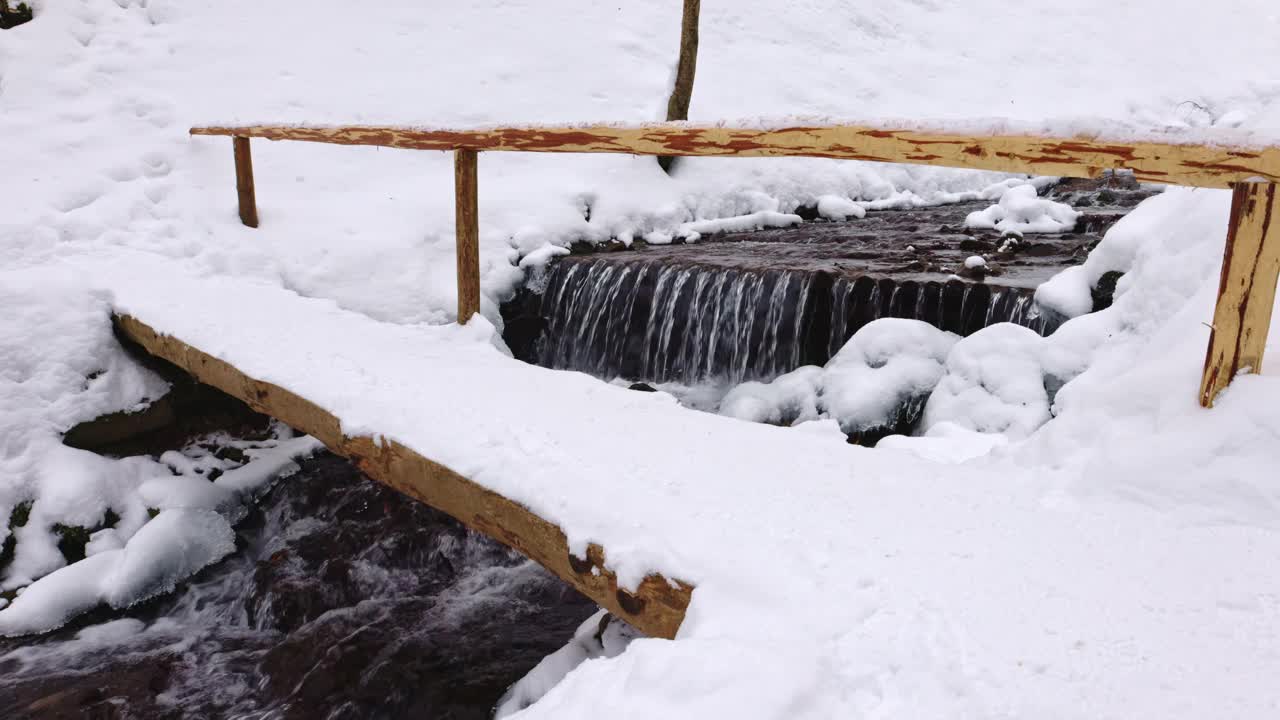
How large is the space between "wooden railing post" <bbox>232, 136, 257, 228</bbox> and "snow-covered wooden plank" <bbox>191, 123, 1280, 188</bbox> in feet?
13.2

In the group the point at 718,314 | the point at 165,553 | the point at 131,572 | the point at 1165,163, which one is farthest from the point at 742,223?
the point at 1165,163

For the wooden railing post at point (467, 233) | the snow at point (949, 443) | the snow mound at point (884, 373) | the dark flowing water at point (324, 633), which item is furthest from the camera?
the snow mound at point (884, 373)

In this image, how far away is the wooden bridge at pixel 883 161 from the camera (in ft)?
8.06

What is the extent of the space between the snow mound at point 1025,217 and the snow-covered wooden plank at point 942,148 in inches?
241

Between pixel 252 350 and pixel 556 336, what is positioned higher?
pixel 252 350

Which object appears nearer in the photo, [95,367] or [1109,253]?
[95,367]

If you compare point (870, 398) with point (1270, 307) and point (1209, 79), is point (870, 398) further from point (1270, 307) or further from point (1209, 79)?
point (1209, 79)

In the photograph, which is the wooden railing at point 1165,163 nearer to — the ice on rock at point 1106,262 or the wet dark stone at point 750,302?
the ice on rock at point 1106,262

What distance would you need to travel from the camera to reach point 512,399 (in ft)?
12.5

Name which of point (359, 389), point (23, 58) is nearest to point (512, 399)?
point (359, 389)

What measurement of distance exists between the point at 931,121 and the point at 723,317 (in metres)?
4.13

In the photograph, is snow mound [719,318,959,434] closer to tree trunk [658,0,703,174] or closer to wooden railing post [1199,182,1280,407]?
wooden railing post [1199,182,1280,407]

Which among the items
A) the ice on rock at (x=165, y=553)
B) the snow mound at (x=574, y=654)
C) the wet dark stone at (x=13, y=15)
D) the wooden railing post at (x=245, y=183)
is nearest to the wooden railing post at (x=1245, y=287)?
the snow mound at (x=574, y=654)

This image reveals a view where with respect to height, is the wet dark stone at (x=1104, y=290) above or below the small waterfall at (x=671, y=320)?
above
